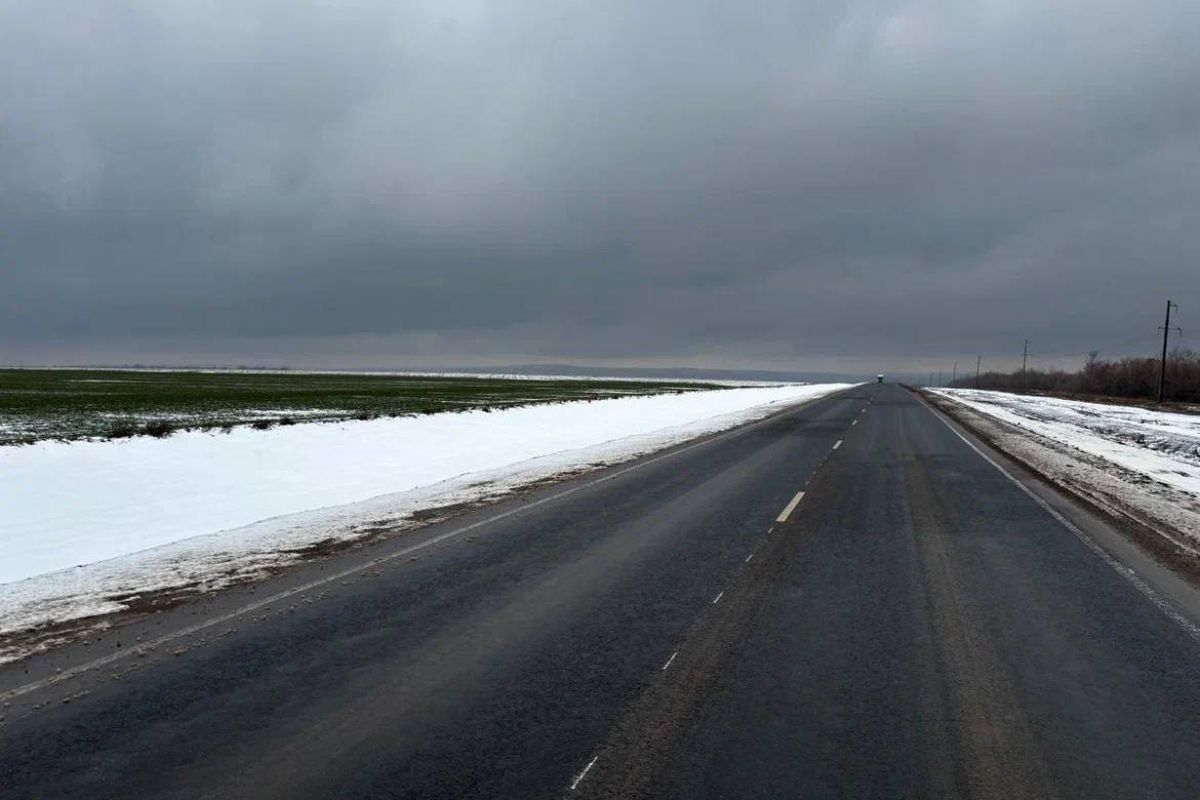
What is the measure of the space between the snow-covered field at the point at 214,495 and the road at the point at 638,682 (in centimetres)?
132

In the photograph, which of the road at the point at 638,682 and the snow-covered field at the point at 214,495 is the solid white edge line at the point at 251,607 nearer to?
the road at the point at 638,682

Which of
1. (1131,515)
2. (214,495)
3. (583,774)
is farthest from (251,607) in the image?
(1131,515)

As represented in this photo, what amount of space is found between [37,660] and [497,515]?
5.76 m

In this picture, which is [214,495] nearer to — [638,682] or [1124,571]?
[638,682]

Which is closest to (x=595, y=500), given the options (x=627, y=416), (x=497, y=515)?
(x=497, y=515)

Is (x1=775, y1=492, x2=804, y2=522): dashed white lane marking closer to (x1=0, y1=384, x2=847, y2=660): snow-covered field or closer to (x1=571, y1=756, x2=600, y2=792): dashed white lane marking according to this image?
(x1=0, y1=384, x2=847, y2=660): snow-covered field

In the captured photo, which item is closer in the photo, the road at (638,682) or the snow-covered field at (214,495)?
the road at (638,682)

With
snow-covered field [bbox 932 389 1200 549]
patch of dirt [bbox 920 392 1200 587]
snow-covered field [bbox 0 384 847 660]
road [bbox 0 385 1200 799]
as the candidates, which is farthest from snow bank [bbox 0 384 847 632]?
snow-covered field [bbox 932 389 1200 549]

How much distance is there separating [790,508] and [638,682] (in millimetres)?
6674

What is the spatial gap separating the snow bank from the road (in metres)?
1.41

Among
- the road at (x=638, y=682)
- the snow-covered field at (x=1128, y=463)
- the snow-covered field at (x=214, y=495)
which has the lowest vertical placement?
the snow-covered field at (x=214, y=495)

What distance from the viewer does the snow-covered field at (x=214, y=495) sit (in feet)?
23.5

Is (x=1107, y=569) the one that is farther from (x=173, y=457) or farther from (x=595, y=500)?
(x=173, y=457)

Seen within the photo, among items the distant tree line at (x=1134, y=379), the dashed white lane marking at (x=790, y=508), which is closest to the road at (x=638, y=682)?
the dashed white lane marking at (x=790, y=508)
